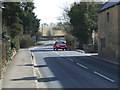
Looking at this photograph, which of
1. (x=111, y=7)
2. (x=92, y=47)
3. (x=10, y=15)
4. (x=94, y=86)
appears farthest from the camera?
(x=92, y=47)

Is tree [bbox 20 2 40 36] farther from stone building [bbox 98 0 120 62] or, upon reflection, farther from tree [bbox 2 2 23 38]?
stone building [bbox 98 0 120 62]

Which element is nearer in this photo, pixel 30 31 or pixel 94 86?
pixel 94 86

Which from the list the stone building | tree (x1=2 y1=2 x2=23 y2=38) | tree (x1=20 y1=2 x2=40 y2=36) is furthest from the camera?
tree (x1=20 y1=2 x2=40 y2=36)

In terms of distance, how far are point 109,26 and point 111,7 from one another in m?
2.06

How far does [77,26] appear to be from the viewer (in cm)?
5359

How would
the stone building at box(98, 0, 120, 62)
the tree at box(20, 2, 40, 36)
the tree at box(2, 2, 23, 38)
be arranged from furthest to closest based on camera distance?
the tree at box(20, 2, 40, 36) < the tree at box(2, 2, 23, 38) < the stone building at box(98, 0, 120, 62)

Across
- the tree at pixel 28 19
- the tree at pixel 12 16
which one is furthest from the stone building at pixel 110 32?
the tree at pixel 12 16

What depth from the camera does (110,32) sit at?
31.2 m

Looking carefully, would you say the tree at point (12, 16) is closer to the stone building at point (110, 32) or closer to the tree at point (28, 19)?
the tree at point (28, 19)

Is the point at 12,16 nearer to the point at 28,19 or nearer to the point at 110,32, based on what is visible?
the point at 110,32

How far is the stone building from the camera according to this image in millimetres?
28578

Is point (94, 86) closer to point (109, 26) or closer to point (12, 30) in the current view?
point (109, 26)

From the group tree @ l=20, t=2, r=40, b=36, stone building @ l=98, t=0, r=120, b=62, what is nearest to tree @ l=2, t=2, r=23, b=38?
tree @ l=20, t=2, r=40, b=36

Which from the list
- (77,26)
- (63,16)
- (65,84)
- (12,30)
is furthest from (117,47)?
(63,16)
